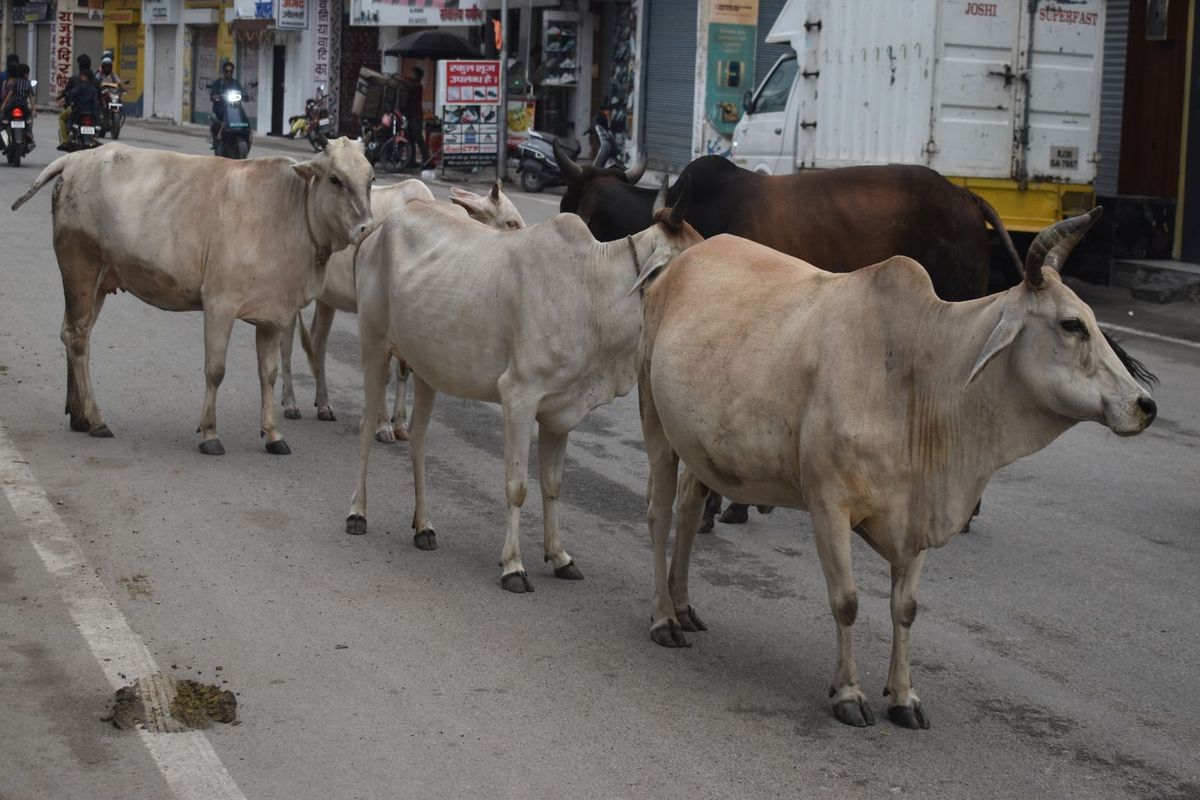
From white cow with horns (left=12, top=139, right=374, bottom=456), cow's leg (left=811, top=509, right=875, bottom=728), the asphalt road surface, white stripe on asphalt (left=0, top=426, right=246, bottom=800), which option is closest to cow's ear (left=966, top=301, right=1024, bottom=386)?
cow's leg (left=811, top=509, right=875, bottom=728)

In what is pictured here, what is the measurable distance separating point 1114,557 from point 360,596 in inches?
137

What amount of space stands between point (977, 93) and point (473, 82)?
14729 mm

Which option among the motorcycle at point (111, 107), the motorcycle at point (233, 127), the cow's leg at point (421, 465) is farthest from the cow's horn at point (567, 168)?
the motorcycle at point (111, 107)

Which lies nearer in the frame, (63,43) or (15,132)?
(15,132)

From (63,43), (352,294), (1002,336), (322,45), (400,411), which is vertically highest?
(63,43)

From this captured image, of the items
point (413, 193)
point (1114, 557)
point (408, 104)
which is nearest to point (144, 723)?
point (1114, 557)

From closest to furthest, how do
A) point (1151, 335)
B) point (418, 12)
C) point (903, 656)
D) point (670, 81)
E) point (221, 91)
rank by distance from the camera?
point (903, 656) → point (1151, 335) → point (221, 91) → point (670, 81) → point (418, 12)

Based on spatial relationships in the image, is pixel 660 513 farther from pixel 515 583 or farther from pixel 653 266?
pixel 653 266

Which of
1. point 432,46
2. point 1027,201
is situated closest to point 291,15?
point 432,46

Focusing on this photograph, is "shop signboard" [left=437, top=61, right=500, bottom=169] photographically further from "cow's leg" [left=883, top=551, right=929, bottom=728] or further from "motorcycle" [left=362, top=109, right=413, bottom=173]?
"cow's leg" [left=883, top=551, right=929, bottom=728]

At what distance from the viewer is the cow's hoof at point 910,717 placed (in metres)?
Result: 5.17

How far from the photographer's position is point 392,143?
2902 cm

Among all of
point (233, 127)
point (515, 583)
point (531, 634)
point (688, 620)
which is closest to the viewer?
point (531, 634)

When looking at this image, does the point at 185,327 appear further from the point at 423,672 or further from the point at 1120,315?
the point at 1120,315
